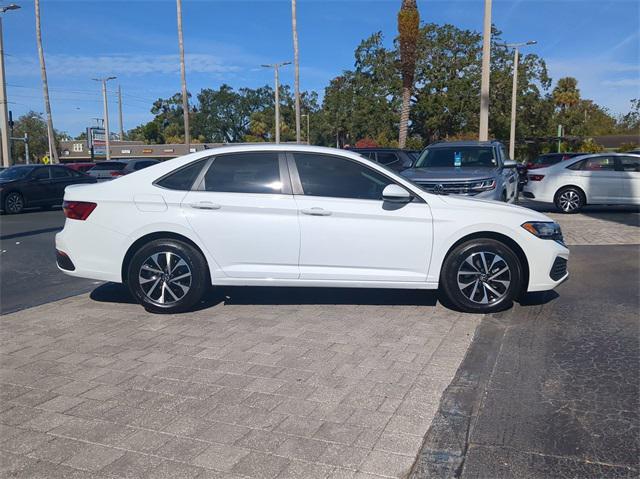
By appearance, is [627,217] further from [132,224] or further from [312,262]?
[132,224]

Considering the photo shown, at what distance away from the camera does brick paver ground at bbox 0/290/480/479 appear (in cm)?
322

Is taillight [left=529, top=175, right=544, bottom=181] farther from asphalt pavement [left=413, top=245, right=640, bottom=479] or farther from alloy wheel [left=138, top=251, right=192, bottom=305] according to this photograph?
alloy wheel [left=138, top=251, right=192, bottom=305]

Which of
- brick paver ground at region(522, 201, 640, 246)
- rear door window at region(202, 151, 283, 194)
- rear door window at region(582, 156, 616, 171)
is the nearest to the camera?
rear door window at region(202, 151, 283, 194)

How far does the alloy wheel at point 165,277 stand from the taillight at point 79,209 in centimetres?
82

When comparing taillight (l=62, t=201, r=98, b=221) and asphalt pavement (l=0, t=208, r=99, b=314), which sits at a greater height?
taillight (l=62, t=201, r=98, b=221)

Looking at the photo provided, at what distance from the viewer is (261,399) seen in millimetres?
3965

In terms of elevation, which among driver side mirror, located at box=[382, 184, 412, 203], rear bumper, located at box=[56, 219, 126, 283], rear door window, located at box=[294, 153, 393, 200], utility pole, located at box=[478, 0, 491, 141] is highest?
utility pole, located at box=[478, 0, 491, 141]

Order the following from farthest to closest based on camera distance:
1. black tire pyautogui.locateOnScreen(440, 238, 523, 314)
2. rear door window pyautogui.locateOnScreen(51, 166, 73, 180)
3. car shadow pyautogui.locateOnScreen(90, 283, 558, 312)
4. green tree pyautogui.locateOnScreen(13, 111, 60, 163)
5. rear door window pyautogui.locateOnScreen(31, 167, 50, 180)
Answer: green tree pyautogui.locateOnScreen(13, 111, 60, 163) → rear door window pyautogui.locateOnScreen(51, 166, 73, 180) → rear door window pyautogui.locateOnScreen(31, 167, 50, 180) → car shadow pyautogui.locateOnScreen(90, 283, 558, 312) → black tire pyautogui.locateOnScreen(440, 238, 523, 314)

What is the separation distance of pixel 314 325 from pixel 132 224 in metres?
2.14

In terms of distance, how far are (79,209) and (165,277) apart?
1186 mm

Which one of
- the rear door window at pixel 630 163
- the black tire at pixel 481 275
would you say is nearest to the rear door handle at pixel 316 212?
the black tire at pixel 481 275

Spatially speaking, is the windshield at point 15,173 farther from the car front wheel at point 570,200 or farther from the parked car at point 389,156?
the car front wheel at point 570,200

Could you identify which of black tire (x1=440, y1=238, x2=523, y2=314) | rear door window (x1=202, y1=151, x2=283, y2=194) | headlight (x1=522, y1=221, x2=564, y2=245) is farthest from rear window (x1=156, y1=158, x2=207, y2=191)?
headlight (x1=522, y1=221, x2=564, y2=245)

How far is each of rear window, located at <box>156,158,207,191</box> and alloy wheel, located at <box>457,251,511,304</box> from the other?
2.92 meters
